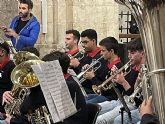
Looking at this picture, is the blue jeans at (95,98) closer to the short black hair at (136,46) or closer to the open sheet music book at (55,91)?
the short black hair at (136,46)

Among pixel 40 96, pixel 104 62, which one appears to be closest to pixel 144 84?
pixel 40 96

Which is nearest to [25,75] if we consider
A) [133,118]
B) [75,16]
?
[133,118]

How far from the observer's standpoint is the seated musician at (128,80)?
17.1 ft

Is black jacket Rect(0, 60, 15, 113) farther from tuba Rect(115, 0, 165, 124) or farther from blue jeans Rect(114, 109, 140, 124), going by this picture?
tuba Rect(115, 0, 165, 124)

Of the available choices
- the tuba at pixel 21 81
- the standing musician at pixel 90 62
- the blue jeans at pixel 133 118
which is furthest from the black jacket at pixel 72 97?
the standing musician at pixel 90 62

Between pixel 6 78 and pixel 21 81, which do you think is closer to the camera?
pixel 21 81

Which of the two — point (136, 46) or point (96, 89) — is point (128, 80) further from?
point (96, 89)

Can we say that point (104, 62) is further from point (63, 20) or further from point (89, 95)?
point (63, 20)

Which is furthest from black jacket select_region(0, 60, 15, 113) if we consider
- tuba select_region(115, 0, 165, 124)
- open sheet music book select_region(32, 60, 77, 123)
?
tuba select_region(115, 0, 165, 124)

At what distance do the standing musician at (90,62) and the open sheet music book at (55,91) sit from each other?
8.62ft

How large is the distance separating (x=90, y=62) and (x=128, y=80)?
4.56ft

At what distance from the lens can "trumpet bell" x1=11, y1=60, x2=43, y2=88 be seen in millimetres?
4274

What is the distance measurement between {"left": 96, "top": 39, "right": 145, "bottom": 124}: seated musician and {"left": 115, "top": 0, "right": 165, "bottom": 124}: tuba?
2.41 metres

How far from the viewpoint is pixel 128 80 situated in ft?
18.3
